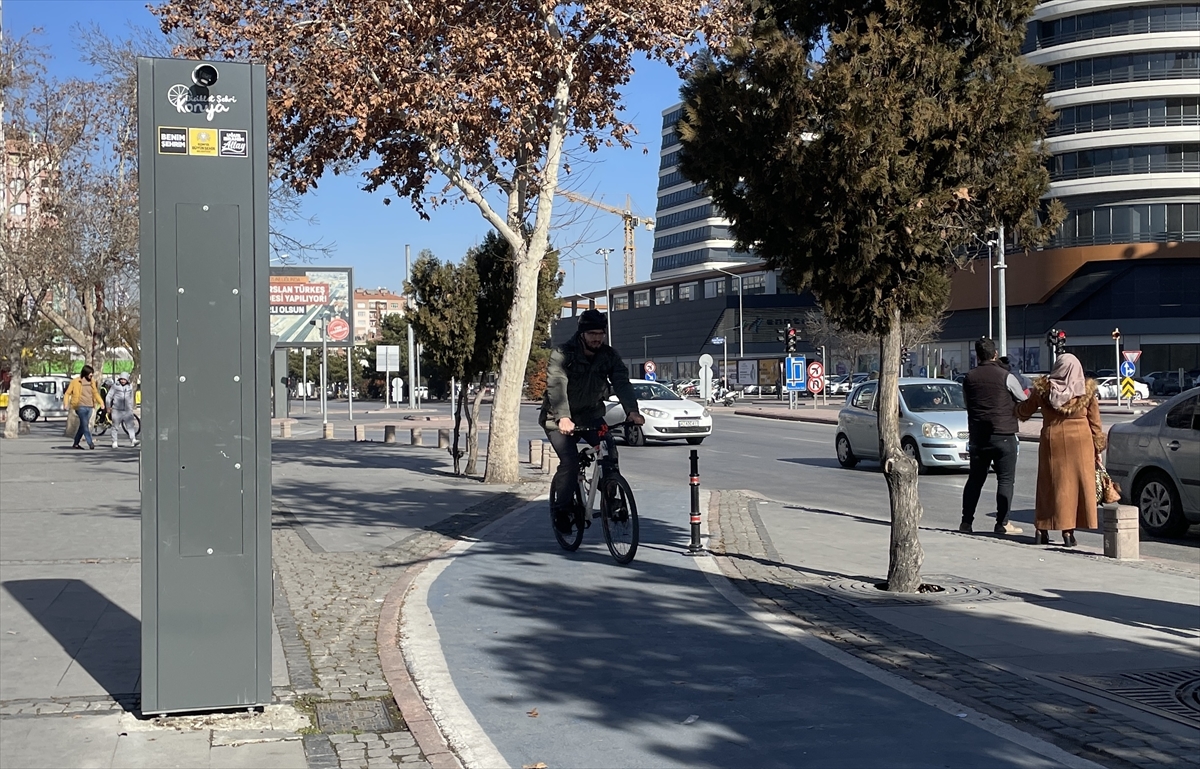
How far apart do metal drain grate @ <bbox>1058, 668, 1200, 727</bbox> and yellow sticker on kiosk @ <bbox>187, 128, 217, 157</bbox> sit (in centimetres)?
479

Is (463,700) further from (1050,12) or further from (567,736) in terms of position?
(1050,12)

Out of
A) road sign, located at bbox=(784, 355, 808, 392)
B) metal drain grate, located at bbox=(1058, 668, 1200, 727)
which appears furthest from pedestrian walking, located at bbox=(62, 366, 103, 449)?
road sign, located at bbox=(784, 355, 808, 392)

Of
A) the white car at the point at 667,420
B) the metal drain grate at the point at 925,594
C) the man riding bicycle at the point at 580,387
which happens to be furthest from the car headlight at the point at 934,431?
the man riding bicycle at the point at 580,387

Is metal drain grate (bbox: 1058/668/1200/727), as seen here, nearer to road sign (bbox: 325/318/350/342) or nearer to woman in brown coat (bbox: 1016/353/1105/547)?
woman in brown coat (bbox: 1016/353/1105/547)

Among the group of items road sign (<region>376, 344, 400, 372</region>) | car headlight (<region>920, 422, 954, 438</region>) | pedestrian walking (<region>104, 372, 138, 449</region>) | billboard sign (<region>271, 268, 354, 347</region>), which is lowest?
car headlight (<region>920, 422, 954, 438</region>)

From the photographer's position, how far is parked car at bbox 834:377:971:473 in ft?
63.0

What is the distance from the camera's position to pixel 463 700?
5.88 meters

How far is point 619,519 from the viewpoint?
9.59m

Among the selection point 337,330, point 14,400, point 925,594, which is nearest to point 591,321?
point 925,594

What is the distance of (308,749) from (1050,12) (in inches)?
2700

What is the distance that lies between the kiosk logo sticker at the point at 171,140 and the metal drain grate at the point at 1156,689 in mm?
4891

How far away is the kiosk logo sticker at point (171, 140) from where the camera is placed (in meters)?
5.38

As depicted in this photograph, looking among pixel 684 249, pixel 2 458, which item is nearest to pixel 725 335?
pixel 684 249

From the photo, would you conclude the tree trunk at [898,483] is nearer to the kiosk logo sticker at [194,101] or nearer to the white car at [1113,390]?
the kiosk logo sticker at [194,101]
